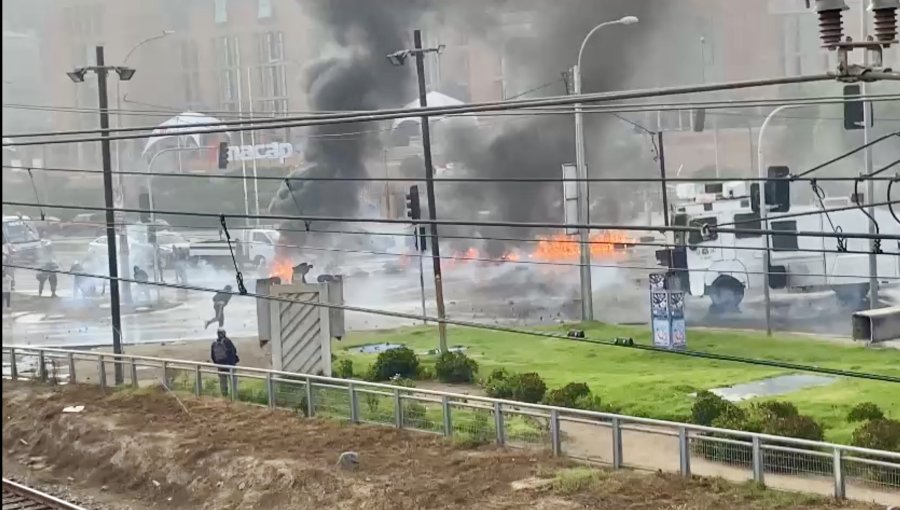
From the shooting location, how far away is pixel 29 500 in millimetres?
11125

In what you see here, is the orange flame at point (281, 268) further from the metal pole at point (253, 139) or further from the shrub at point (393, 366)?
the shrub at point (393, 366)

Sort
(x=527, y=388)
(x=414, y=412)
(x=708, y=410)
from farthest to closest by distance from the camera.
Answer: (x=527, y=388), (x=708, y=410), (x=414, y=412)

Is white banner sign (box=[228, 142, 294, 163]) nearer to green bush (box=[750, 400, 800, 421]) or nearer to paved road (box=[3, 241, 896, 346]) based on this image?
paved road (box=[3, 241, 896, 346])

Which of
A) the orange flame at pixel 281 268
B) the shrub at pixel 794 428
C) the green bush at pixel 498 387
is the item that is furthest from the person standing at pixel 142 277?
the shrub at pixel 794 428

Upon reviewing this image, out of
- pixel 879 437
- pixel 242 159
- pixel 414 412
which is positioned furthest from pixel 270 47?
pixel 879 437

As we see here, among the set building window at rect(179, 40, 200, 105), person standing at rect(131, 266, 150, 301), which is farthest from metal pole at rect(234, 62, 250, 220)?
person standing at rect(131, 266, 150, 301)

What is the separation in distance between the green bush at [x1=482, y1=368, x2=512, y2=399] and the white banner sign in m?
20.1

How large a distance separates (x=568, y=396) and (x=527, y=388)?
0.96m

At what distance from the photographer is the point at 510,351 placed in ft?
75.2

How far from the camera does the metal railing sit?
9297 millimetres

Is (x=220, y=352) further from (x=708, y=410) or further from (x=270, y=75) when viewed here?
(x=270, y=75)

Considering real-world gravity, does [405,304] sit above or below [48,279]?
below

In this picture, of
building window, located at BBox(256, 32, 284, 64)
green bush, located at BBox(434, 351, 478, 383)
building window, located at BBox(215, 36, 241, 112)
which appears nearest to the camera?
green bush, located at BBox(434, 351, 478, 383)

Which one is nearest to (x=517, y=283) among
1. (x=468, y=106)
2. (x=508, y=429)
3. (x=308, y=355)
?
(x=308, y=355)
